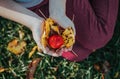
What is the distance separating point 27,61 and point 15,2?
2.03ft

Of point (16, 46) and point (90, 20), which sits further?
point (16, 46)

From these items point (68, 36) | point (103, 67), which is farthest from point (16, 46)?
point (68, 36)

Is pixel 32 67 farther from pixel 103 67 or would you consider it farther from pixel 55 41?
pixel 55 41

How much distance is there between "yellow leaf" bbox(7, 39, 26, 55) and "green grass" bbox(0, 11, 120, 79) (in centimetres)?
2

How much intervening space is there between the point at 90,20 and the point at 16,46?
0.55 m

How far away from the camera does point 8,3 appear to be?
60.7 inches

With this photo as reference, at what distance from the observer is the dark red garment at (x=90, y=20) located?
173 centimetres

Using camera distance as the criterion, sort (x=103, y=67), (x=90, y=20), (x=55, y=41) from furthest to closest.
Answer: (x=103, y=67) < (x=90, y=20) < (x=55, y=41)

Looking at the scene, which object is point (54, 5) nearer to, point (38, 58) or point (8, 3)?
point (8, 3)

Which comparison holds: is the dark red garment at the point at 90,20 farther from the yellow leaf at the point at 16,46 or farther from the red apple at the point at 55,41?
the yellow leaf at the point at 16,46

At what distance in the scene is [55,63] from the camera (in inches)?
83.1

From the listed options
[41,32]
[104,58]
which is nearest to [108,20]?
[104,58]

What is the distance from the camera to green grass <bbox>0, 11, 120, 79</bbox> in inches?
82.6

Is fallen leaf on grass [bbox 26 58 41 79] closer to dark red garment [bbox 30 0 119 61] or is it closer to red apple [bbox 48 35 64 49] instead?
dark red garment [bbox 30 0 119 61]
